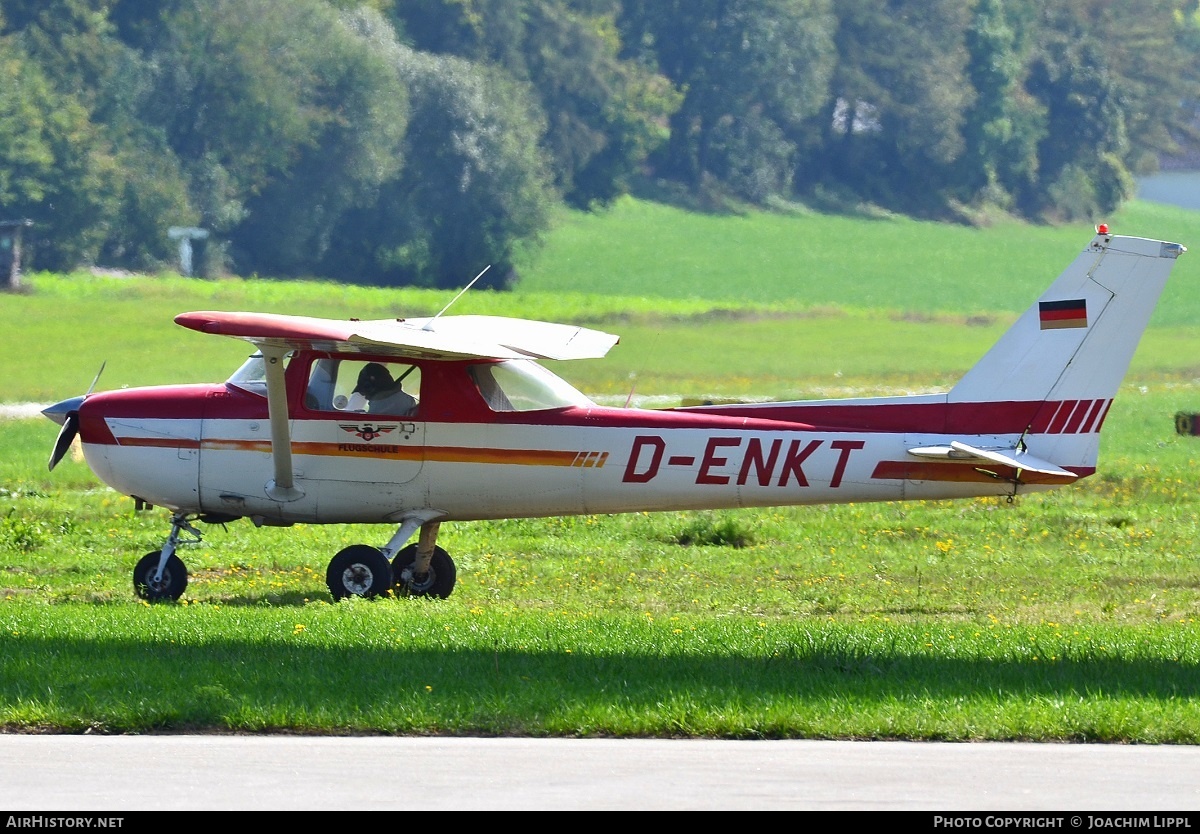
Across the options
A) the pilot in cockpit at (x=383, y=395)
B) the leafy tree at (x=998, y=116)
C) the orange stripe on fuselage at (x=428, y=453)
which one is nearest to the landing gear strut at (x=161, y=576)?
the orange stripe on fuselage at (x=428, y=453)

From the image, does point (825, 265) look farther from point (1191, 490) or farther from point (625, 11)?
point (1191, 490)

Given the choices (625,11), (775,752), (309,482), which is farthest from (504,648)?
(625,11)

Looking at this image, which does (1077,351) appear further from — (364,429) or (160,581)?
(160,581)

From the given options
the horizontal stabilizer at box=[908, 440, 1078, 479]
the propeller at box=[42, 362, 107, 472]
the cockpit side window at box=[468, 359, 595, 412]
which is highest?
Result: the horizontal stabilizer at box=[908, 440, 1078, 479]

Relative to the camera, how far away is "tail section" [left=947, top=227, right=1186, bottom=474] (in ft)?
39.7

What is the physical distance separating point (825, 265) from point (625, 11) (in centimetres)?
1682

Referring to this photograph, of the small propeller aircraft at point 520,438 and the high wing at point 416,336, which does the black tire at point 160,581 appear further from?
the high wing at point 416,336

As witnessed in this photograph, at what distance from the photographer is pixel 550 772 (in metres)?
6.87

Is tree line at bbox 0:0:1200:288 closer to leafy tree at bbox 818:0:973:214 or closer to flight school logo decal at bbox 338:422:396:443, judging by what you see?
leafy tree at bbox 818:0:973:214

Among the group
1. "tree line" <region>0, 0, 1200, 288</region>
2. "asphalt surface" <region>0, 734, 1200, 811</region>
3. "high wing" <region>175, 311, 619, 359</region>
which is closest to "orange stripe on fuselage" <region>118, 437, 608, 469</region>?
"high wing" <region>175, 311, 619, 359</region>

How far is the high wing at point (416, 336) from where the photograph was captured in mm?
11242

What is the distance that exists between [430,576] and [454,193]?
4223 cm

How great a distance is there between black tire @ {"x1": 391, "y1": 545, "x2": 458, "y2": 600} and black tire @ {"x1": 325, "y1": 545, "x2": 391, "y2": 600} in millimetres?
440

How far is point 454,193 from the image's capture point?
54.7 metres
